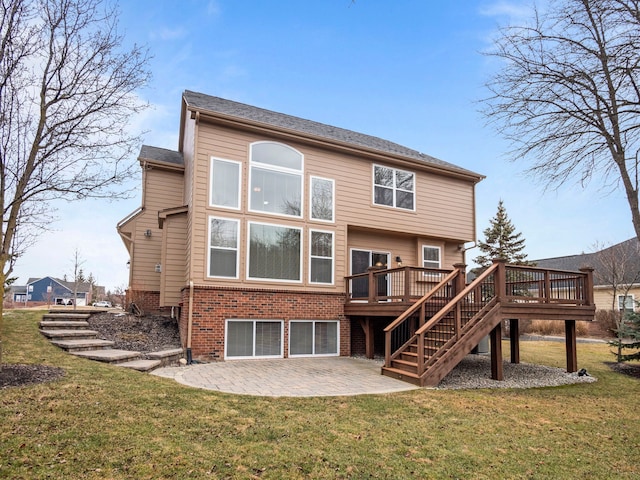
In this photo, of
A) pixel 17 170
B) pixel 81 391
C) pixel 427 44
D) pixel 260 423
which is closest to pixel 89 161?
pixel 17 170

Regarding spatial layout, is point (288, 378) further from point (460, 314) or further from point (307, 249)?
point (307, 249)

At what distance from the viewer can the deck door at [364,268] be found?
12.6 m

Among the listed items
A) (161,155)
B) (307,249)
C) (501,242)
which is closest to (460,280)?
(307,249)

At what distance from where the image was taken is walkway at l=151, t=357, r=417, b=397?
6734 mm

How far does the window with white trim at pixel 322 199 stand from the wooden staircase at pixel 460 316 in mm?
3933

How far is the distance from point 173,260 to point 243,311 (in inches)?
112

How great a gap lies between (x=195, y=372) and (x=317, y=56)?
920 cm

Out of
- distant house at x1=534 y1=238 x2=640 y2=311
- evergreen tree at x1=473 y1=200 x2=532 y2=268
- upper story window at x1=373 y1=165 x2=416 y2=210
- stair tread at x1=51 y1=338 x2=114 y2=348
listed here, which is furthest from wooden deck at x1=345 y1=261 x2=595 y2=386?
evergreen tree at x1=473 y1=200 x2=532 y2=268

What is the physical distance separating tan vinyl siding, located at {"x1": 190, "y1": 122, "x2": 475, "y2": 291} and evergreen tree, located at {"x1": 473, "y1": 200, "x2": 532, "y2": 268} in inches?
678

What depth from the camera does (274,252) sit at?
10992 millimetres

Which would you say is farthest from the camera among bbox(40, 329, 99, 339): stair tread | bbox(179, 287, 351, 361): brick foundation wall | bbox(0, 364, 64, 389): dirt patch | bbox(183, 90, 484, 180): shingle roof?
bbox(183, 90, 484, 180): shingle roof

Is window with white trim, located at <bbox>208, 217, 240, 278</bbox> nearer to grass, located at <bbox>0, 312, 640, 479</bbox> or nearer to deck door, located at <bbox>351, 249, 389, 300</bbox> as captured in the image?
grass, located at <bbox>0, 312, 640, 479</bbox>

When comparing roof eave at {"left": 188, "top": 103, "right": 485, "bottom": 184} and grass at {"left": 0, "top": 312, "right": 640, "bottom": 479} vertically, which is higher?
roof eave at {"left": 188, "top": 103, "right": 485, "bottom": 184}

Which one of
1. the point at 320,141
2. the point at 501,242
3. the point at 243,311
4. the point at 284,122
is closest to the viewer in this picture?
the point at 243,311
